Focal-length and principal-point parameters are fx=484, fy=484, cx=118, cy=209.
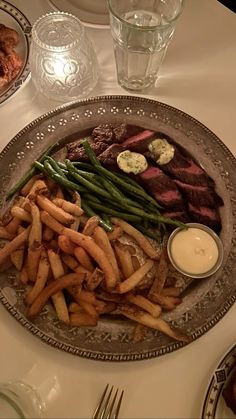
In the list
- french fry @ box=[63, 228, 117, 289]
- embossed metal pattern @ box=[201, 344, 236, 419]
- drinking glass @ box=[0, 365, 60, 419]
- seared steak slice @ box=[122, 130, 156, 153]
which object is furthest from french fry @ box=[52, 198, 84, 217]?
embossed metal pattern @ box=[201, 344, 236, 419]

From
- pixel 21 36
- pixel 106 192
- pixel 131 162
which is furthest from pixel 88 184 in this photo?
pixel 21 36

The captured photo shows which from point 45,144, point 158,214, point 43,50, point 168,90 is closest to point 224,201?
point 158,214

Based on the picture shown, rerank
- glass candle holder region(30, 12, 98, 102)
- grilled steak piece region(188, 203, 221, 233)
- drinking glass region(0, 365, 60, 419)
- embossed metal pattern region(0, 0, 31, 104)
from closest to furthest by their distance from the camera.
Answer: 1. drinking glass region(0, 365, 60, 419)
2. grilled steak piece region(188, 203, 221, 233)
3. glass candle holder region(30, 12, 98, 102)
4. embossed metal pattern region(0, 0, 31, 104)

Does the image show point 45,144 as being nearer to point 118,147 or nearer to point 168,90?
point 118,147

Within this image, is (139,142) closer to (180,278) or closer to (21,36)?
(180,278)

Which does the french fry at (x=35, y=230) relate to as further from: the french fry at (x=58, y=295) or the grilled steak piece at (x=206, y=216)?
the grilled steak piece at (x=206, y=216)

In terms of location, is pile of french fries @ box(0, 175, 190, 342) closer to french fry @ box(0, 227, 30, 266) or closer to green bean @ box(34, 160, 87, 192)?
french fry @ box(0, 227, 30, 266)

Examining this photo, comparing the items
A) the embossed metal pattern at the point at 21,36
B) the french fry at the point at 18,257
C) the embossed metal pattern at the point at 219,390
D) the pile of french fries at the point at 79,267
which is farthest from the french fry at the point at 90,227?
the embossed metal pattern at the point at 21,36
